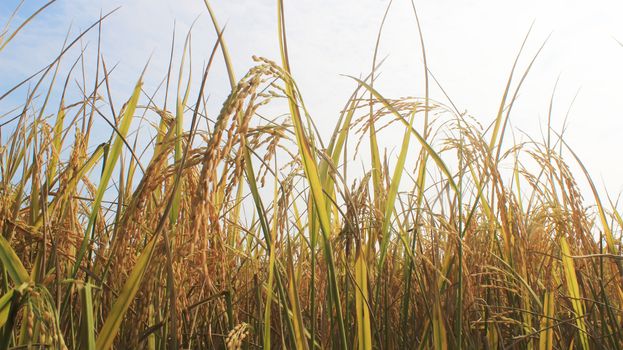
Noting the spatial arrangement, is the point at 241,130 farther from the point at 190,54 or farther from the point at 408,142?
the point at 190,54

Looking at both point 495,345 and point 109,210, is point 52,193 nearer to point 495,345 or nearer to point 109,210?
point 109,210

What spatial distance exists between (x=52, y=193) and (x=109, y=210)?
2.34 ft

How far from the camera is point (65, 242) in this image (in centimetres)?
176

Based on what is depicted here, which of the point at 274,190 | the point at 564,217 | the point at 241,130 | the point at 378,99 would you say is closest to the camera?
the point at 241,130

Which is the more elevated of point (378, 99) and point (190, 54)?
point (190, 54)

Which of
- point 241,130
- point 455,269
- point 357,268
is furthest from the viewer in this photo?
point 455,269

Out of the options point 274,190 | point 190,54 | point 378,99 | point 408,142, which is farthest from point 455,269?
point 190,54

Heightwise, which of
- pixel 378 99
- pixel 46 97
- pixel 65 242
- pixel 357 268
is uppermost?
pixel 46 97

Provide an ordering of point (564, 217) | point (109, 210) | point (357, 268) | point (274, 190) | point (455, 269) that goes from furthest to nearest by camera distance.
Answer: point (109, 210) < point (564, 217) < point (455, 269) < point (357, 268) < point (274, 190)

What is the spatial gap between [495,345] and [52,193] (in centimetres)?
160

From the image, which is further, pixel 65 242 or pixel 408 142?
pixel 408 142

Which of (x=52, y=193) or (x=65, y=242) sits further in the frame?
(x=52, y=193)

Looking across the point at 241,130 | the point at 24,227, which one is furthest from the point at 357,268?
the point at 24,227

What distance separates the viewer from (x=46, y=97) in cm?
226
